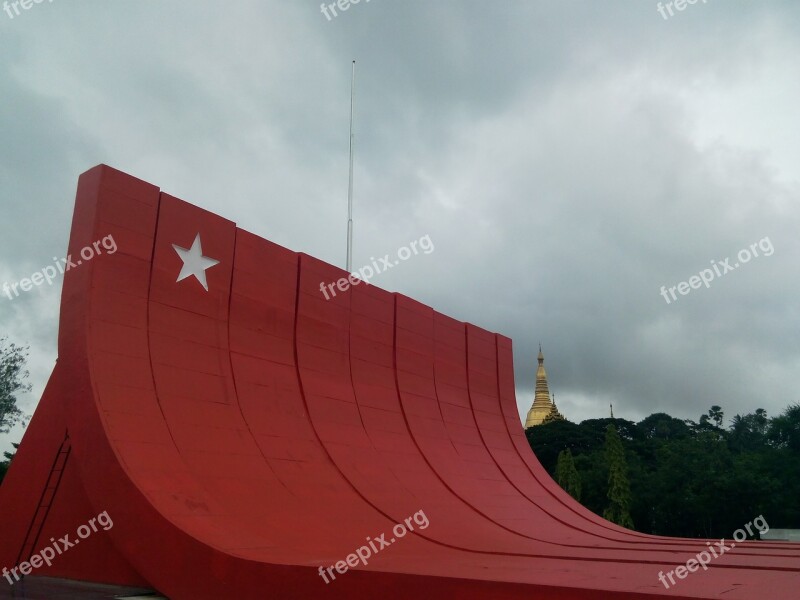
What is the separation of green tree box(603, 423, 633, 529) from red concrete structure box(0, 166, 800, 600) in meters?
11.6

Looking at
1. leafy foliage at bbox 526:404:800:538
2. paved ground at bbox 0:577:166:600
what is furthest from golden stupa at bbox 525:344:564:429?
paved ground at bbox 0:577:166:600

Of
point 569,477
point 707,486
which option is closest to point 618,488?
point 569,477

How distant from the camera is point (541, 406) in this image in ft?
139

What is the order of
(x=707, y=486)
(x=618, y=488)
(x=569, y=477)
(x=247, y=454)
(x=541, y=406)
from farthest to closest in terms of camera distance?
(x=541, y=406)
(x=569, y=477)
(x=618, y=488)
(x=707, y=486)
(x=247, y=454)

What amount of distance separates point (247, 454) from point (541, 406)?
37421mm

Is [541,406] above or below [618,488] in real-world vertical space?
above

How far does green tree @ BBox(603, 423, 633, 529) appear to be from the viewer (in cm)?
2091

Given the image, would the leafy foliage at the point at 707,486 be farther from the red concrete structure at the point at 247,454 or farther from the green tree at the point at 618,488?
the red concrete structure at the point at 247,454

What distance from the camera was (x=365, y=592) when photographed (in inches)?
176

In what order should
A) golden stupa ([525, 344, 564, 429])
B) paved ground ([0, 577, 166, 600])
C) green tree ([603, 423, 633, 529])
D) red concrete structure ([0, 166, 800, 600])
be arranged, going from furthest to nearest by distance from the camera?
golden stupa ([525, 344, 564, 429])
green tree ([603, 423, 633, 529])
paved ground ([0, 577, 166, 600])
red concrete structure ([0, 166, 800, 600])

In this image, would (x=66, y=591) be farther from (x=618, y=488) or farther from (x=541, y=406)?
(x=541, y=406)

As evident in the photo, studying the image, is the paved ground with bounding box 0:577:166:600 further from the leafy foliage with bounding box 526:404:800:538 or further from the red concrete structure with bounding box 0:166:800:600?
the leafy foliage with bounding box 526:404:800:538

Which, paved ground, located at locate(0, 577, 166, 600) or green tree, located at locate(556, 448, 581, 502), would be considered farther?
green tree, located at locate(556, 448, 581, 502)

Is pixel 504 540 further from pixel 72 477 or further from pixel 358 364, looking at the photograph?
pixel 72 477
